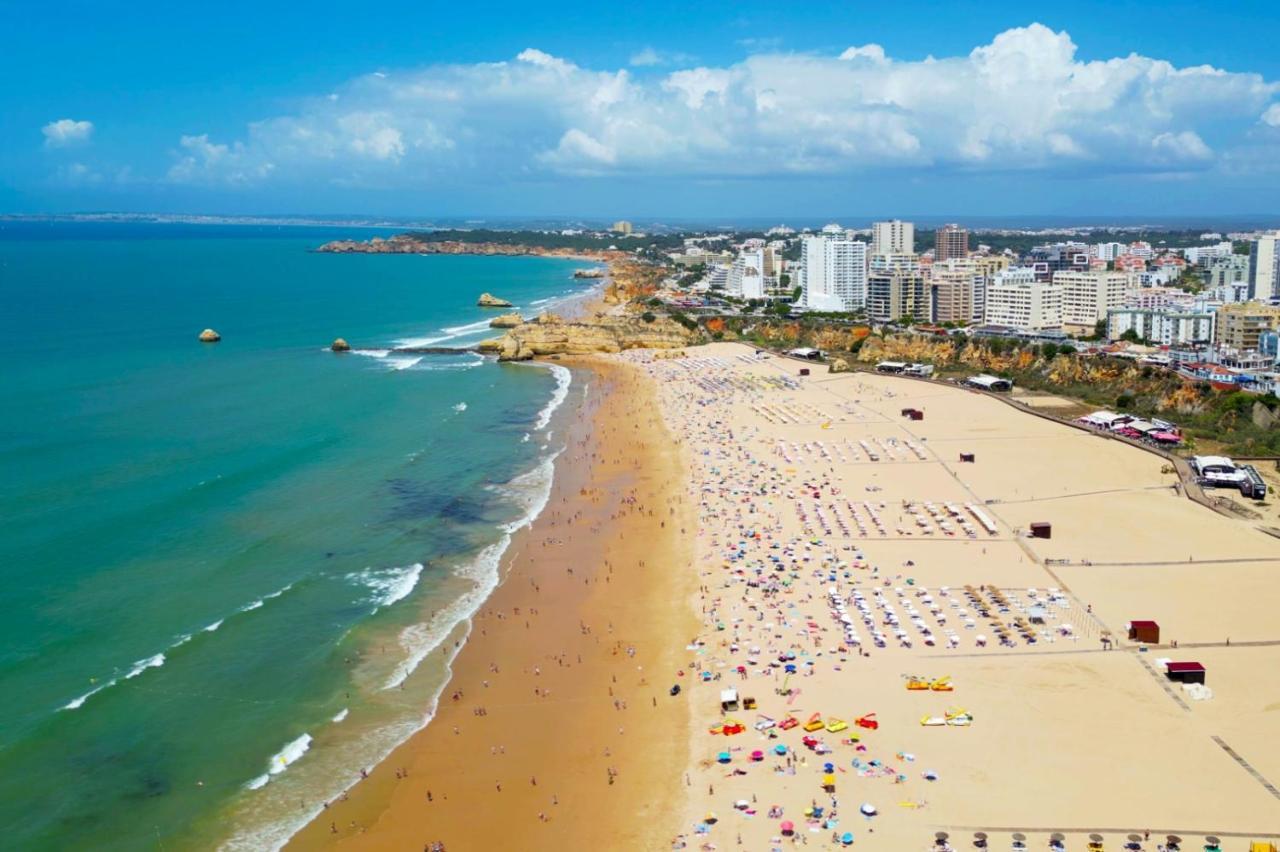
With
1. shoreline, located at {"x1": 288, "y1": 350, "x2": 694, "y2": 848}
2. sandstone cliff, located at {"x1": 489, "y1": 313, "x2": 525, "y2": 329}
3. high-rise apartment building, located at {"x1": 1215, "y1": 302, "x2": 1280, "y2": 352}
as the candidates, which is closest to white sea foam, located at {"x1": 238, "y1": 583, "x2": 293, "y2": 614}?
shoreline, located at {"x1": 288, "y1": 350, "x2": 694, "y2": 848}

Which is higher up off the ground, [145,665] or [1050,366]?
[1050,366]

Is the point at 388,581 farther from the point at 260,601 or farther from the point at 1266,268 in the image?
the point at 1266,268

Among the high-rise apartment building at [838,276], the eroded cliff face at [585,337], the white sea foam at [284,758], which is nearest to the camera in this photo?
the white sea foam at [284,758]

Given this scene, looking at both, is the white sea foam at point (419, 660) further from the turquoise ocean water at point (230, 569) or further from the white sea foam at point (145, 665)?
the white sea foam at point (145, 665)

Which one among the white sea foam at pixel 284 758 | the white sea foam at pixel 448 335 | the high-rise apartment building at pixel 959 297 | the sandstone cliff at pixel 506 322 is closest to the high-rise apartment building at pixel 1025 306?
the high-rise apartment building at pixel 959 297

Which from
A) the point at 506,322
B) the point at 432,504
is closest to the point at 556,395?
the point at 432,504

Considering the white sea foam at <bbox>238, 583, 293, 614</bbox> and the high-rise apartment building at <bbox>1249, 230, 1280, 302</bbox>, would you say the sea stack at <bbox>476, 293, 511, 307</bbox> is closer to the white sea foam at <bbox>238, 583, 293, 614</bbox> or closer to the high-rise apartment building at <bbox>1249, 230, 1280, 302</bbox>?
the high-rise apartment building at <bbox>1249, 230, 1280, 302</bbox>

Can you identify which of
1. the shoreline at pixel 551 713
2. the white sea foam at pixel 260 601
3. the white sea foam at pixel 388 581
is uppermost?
the white sea foam at pixel 260 601
